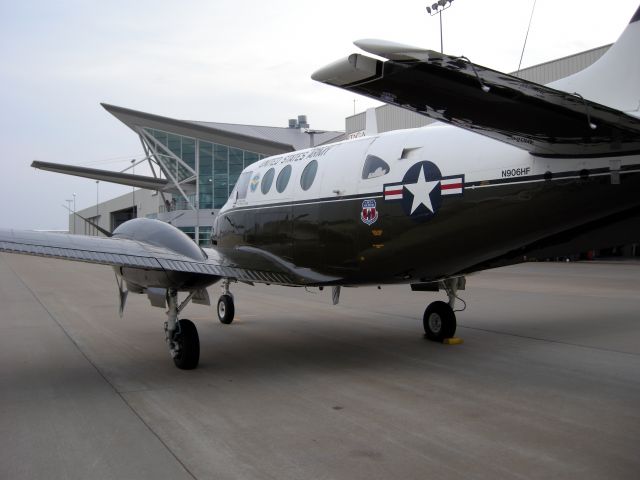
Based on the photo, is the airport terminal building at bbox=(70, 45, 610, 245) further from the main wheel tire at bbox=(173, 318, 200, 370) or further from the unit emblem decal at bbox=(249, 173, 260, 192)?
the main wheel tire at bbox=(173, 318, 200, 370)

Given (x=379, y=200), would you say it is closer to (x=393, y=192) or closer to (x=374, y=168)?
(x=393, y=192)

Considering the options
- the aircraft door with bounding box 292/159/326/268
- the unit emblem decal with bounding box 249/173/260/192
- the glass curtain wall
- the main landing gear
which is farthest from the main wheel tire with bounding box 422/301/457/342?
the glass curtain wall

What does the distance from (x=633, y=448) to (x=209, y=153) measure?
60202 millimetres

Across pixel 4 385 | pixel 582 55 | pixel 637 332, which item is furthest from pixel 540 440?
pixel 582 55

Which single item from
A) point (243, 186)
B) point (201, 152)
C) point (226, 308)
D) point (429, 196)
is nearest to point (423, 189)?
point (429, 196)

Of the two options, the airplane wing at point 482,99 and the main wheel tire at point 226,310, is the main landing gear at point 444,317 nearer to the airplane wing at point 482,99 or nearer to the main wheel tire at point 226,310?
the main wheel tire at point 226,310

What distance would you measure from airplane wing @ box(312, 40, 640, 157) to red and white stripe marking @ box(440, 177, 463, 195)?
3.93ft

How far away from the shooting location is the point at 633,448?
4.80 metres

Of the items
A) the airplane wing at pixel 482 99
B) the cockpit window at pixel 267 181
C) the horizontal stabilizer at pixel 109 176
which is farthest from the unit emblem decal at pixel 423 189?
the horizontal stabilizer at pixel 109 176

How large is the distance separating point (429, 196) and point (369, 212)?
3.22ft

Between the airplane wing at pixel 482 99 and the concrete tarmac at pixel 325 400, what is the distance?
2.75 m

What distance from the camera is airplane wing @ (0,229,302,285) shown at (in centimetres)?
704

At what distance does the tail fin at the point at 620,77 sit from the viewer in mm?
5355

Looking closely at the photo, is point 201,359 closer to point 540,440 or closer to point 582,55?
point 540,440
